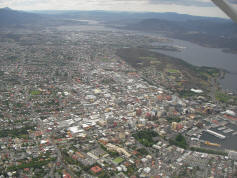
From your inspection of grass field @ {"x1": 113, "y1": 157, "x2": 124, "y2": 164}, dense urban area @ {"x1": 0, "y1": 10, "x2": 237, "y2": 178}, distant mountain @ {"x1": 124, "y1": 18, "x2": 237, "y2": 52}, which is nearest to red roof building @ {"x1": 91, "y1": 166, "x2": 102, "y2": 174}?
dense urban area @ {"x1": 0, "y1": 10, "x2": 237, "y2": 178}

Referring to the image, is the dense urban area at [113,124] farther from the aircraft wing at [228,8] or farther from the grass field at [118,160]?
the aircraft wing at [228,8]

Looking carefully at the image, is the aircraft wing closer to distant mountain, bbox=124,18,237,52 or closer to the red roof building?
the red roof building

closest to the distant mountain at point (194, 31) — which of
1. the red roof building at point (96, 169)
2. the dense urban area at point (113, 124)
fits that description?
the dense urban area at point (113, 124)

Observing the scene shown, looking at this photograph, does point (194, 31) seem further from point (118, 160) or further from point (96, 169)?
point (96, 169)

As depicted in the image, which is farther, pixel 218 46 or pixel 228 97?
pixel 218 46

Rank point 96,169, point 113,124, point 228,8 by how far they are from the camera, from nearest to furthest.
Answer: point 228,8
point 96,169
point 113,124

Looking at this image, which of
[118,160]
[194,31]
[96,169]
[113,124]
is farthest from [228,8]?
[194,31]

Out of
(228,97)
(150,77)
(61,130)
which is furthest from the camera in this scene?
(150,77)

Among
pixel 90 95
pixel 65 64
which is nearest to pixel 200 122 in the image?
pixel 90 95

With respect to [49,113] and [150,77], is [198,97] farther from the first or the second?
[49,113]
